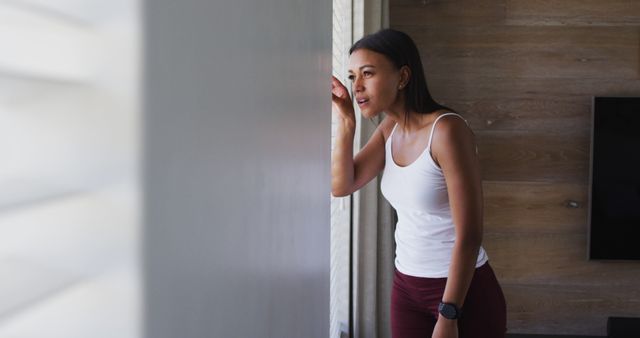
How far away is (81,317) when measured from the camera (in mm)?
310

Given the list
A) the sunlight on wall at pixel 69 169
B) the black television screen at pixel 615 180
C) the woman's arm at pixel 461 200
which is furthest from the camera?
the black television screen at pixel 615 180

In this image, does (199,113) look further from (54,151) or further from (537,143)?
(537,143)

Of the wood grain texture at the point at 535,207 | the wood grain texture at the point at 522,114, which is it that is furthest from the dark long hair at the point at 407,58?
the wood grain texture at the point at 535,207

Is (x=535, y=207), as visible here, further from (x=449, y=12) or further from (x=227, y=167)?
(x=227, y=167)

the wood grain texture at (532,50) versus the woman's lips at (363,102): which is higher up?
the wood grain texture at (532,50)

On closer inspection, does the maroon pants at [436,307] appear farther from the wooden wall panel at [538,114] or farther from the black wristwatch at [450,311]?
the wooden wall panel at [538,114]

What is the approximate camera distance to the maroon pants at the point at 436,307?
5.76 ft

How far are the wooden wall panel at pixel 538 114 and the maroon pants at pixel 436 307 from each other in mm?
2063

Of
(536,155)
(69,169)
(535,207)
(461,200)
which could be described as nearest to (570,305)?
(535,207)

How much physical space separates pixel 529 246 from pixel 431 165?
234 centimetres

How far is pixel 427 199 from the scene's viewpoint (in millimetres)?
1721

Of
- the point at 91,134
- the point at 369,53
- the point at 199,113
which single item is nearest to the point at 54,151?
the point at 91,134

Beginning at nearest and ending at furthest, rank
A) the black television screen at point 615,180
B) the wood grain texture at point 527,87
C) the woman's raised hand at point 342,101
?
1. the woman's raised hand at point 342,101
2. the black television screen at point 615,180
3. the wood grain texture at point 527,87

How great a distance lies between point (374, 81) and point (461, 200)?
415 mm
